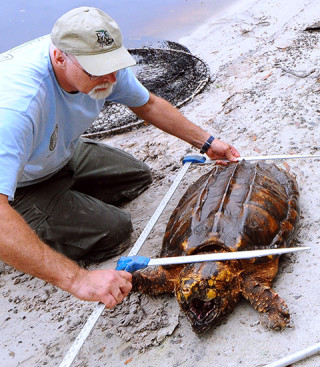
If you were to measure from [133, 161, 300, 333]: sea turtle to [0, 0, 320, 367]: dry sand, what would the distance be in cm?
11

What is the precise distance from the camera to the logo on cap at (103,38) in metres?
2.25

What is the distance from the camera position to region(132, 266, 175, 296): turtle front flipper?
2.55 meters

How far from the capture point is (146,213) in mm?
3525

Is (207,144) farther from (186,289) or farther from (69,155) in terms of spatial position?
(186,289)

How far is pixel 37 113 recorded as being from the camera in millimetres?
2355

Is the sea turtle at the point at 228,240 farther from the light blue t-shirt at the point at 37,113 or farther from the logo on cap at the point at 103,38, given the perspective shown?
the logo on cap at the point at 103,38

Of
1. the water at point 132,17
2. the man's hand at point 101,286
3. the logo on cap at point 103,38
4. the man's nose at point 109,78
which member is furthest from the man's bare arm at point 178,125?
the water at point 132,17

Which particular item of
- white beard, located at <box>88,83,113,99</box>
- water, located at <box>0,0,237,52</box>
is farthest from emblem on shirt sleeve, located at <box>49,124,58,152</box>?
water, located at <box>0,0,237,52</box>

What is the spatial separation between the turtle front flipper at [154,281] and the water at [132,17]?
5149 millimetres

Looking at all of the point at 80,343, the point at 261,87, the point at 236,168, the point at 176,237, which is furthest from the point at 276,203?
the point at 261,87

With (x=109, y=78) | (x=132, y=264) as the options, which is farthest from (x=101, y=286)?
(x=109, y=78)

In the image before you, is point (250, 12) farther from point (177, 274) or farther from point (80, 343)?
point (80, 343)

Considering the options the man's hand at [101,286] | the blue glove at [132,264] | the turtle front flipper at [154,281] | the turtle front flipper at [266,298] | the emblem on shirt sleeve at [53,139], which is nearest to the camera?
the man's hand at [101,286]

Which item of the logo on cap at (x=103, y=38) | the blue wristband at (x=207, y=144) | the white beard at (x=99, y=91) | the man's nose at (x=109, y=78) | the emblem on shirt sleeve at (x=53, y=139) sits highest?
the logo on cap at (x=103, y=38)
